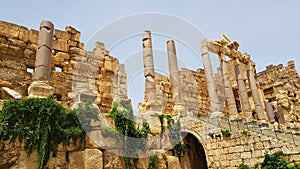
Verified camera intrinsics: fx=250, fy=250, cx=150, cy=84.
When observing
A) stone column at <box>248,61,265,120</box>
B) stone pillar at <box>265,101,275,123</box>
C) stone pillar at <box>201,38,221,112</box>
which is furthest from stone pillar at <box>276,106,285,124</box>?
stone pillar at <box>201,38,221,112</box>

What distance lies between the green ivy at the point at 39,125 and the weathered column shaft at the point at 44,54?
191 cm

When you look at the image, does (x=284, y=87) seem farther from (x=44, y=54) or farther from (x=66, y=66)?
(x=44, y=54)

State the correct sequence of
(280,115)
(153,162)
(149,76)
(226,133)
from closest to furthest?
(153,162) < (226,133) < (149,76) < (280,115)

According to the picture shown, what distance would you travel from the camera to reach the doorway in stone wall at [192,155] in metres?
10.3

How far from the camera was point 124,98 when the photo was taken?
14.5 m

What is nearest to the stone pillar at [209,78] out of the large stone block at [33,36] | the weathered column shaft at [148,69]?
the weathered column shaft at [148,69]

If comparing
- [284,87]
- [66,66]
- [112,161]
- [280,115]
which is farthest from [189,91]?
[112,161]

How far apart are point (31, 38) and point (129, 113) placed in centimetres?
775

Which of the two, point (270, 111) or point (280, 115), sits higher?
point (270, 111)

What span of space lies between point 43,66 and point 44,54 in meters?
0.60

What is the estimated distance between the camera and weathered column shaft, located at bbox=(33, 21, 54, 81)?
9.03m

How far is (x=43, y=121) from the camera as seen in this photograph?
6.96 m

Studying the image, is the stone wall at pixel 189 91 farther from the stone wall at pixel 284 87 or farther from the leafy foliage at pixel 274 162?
the leafy foliage at pixel 274 162

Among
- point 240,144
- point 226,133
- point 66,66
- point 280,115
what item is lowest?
point 240,144
